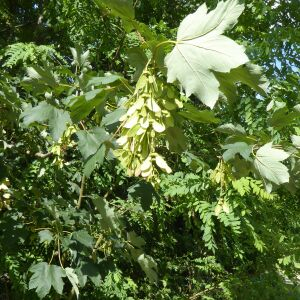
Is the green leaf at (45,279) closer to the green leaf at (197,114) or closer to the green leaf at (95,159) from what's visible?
the green leaf at (95,159)

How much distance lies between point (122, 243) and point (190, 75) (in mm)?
1305

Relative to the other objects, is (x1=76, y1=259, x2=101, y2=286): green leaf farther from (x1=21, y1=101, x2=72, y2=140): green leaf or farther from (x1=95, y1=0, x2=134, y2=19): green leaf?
(x1=95, y1=0, x2=134, y2=19): green leaf

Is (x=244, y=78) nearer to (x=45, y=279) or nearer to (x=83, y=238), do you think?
(x=83, y=238)

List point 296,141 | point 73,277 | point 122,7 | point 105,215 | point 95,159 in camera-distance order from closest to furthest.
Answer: point 122,7, point 95,159, point 296,141, point 105,215, point 73,277

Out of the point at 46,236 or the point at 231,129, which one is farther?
the point at 46,236

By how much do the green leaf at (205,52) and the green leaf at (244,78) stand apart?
0.12 metres

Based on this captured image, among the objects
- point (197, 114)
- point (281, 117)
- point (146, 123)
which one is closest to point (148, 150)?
point (146, 123)

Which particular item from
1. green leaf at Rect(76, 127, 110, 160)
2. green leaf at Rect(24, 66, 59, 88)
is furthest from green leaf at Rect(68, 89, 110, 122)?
green leaf at Rect(24, 66, 59, 88)

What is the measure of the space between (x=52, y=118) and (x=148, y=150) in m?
0.39

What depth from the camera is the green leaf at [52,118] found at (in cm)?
105

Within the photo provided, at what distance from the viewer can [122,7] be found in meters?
0.79

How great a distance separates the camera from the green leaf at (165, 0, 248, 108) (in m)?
0.67

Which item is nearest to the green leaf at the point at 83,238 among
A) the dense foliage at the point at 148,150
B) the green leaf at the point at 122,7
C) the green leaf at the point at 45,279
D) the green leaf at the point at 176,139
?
the dense foliage at the point at 148,150

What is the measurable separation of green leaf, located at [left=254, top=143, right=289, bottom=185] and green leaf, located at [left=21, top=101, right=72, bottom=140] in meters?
0.52
